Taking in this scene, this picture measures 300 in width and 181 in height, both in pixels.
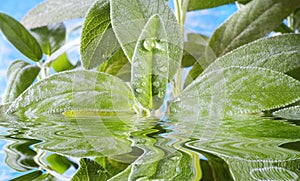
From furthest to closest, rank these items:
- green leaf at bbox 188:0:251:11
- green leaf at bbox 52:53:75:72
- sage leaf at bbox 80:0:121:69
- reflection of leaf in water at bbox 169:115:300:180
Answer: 1. green leaf at bbox 52:53:75:72
2. green leaf at bbox 188:0:251:11
3. sage leaf at bbox 80:0:121:69
4. reflection of leaf in water at bbox 169:115:300:180

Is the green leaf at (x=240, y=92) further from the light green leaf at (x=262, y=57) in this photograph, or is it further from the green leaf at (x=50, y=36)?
the green leaf at (x=50, y=36)

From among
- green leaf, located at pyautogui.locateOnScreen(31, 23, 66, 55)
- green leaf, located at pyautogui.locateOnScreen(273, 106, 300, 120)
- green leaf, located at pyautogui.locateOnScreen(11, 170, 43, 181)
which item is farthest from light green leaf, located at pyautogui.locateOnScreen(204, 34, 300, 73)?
green leaf, located at pyautogui.locateOnScreen(31, 23, 66, 55)

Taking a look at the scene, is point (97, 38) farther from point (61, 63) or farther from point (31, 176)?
point (61, 63)

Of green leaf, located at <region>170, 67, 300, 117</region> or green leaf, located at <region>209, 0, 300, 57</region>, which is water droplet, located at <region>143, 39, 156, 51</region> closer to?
green leaf, located at <region>170, 67, 300, 117</region>

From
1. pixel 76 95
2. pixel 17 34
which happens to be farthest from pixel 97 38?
pixel 17 34

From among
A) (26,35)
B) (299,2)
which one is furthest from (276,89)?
(26,35)
